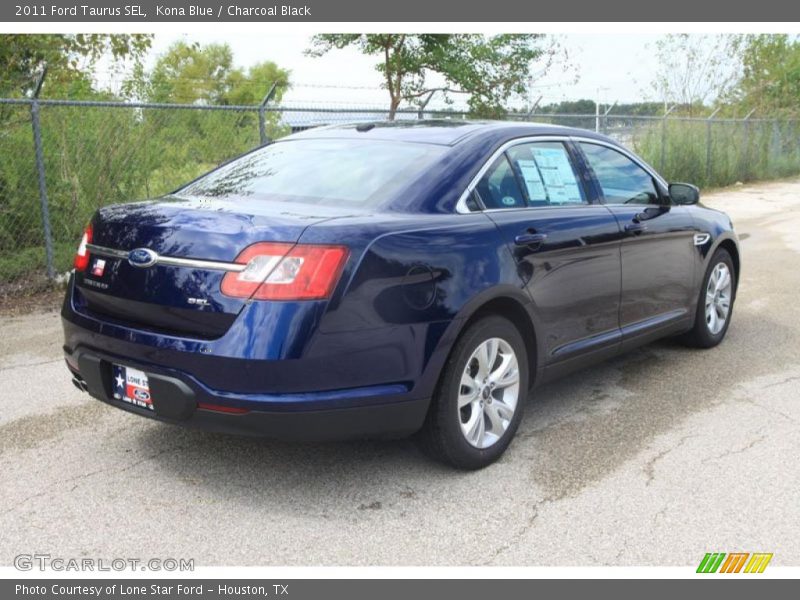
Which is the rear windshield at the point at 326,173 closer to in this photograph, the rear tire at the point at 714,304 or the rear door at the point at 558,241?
the rear door at the point at 558,241

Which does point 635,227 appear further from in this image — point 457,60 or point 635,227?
point 457,60

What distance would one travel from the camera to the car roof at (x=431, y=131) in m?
4.29

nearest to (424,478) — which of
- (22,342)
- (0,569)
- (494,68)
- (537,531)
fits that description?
(537,531)

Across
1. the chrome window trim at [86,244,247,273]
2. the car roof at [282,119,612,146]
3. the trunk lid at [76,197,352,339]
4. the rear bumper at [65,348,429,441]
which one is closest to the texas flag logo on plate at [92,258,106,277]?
the trunk lid at [76,197,352,339]

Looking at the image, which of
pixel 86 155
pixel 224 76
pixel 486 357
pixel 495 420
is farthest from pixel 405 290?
pixel 224 76

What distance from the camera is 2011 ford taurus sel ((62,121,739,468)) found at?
3.25m

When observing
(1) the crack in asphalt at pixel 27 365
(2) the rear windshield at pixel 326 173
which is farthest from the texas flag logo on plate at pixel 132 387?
(1) the crack in asphalt at pixel 27 365

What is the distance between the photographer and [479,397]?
12.8 feet

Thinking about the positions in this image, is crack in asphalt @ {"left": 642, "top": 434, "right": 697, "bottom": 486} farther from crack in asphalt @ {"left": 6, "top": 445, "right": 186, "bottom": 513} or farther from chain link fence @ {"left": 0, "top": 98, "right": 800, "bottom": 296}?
chain link fence @ {"left": 0, "top": 98, "right": 800, "bottom": 296}

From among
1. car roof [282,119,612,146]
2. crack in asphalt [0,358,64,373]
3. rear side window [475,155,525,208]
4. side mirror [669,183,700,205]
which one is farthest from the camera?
crack in asphalt [0,358,64,373]

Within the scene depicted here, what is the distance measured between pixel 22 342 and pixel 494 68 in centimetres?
983

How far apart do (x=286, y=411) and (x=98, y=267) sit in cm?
115

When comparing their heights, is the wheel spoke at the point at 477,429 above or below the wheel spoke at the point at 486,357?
below

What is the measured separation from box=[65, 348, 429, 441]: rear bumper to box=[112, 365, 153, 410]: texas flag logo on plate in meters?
0.03
